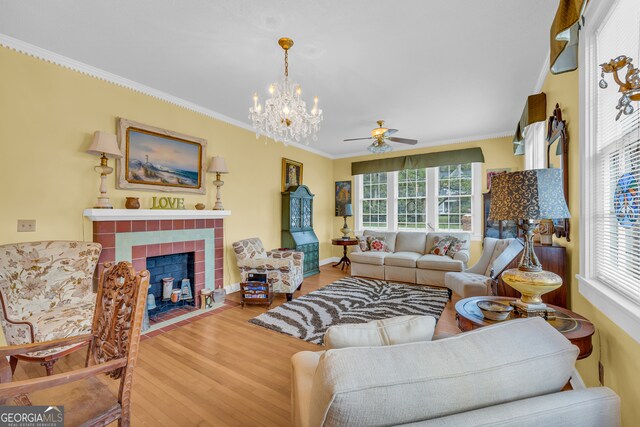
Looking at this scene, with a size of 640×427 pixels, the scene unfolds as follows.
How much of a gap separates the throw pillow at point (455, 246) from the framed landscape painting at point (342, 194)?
8.74 ft

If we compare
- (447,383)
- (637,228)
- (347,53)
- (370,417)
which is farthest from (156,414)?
(347,53)

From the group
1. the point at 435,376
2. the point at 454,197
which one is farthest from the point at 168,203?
the point at 454,197

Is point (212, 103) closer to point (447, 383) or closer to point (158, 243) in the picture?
point (158, 243)

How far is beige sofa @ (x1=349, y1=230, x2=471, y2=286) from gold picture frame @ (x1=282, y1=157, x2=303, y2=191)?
1.85 metres

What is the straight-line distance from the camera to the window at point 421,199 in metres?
5.39

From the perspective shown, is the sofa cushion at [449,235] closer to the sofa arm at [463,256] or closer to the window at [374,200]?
the sofa arm at [463,256]

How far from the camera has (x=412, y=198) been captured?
19.8ft

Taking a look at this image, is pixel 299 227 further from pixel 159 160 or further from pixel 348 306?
pixel 159 160

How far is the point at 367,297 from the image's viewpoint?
3924 mm

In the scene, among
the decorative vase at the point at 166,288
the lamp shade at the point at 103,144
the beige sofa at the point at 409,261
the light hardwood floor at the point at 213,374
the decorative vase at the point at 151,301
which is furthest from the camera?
the beige sofa at the point at 409,261

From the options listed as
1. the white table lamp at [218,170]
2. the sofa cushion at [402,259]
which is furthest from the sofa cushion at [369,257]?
the white table lamp at [218,170]

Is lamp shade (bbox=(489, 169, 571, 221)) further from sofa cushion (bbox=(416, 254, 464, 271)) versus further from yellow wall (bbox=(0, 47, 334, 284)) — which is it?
yellow wall (bbox=(0, 47, 334, 284))

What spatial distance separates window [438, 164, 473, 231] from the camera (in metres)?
5.40

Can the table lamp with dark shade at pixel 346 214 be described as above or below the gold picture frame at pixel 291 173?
below
